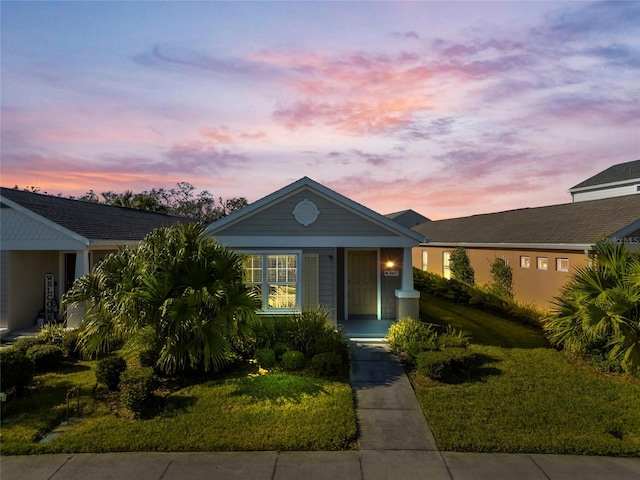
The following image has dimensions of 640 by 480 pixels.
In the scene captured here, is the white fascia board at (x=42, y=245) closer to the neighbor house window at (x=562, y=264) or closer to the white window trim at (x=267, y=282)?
the white window trim at (x=267, y=282)

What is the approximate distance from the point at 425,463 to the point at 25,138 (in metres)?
14.7

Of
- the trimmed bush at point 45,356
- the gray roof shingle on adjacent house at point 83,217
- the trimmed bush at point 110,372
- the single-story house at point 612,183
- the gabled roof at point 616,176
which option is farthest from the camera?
the gabled roof at point 616,176

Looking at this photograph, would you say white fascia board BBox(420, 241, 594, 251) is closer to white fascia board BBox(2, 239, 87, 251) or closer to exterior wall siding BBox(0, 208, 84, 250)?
white fascia board BBox(2, 239, 87, 251)

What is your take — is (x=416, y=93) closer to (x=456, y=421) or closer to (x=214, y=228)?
(x=214, y=228)

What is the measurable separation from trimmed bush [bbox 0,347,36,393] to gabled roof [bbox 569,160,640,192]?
4498 cm

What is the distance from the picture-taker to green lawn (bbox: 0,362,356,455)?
577 centimetres

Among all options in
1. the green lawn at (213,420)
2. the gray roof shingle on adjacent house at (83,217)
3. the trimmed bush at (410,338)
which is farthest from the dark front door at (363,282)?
the gray roof shingle on adjacent house at (83,217)

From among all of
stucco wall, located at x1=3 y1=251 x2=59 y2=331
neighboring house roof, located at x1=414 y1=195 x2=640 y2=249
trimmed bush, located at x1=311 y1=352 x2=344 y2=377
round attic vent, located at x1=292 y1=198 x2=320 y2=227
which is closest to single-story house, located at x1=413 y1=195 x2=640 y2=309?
neighboring house roof, located at x1=414 y1=195 x2=640 y2=249

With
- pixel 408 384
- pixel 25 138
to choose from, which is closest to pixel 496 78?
pixel 408 384

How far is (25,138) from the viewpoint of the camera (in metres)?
12.3

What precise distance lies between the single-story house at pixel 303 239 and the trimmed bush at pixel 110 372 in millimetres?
5096

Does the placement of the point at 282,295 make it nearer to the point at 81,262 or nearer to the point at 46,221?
the point at 81,262

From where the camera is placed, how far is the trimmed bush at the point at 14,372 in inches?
282

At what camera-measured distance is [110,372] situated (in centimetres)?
767
